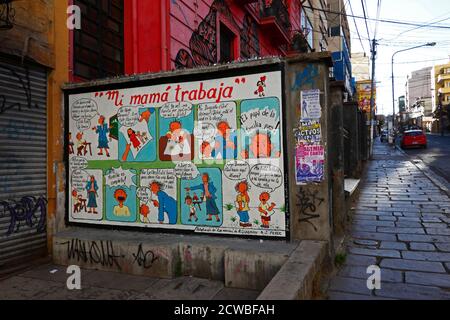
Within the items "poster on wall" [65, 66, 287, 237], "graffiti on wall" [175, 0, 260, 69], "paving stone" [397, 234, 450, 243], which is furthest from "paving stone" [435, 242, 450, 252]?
"graffiti on wall" [175, 0, 260, 69]

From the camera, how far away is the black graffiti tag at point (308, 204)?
16.1 feet

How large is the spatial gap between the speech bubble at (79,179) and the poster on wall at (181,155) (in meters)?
0.02

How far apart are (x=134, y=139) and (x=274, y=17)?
416 inches

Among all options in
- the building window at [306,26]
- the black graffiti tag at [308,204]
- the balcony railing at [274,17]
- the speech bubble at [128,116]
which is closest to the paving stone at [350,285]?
the black graffiti tag at [308,204]

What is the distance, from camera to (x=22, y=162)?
5.54 m

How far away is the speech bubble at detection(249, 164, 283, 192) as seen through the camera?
16.6ft

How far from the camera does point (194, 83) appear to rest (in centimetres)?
555

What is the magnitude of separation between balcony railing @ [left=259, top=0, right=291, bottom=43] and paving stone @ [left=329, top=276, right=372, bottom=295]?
1207cm

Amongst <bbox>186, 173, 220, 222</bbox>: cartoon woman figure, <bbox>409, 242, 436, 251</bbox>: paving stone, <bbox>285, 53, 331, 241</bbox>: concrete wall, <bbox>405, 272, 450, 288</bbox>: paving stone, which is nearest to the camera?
<bbox>405, 272, 450, 288</bbox>: paving stone

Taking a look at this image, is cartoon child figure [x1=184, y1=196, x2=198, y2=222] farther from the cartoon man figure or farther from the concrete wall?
the concrete wall

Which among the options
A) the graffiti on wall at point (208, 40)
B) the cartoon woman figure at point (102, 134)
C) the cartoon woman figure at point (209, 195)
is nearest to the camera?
the cartoon woman figure at point (209, 195)

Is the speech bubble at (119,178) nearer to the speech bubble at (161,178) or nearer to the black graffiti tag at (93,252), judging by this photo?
the speech bubble at (161,178)
